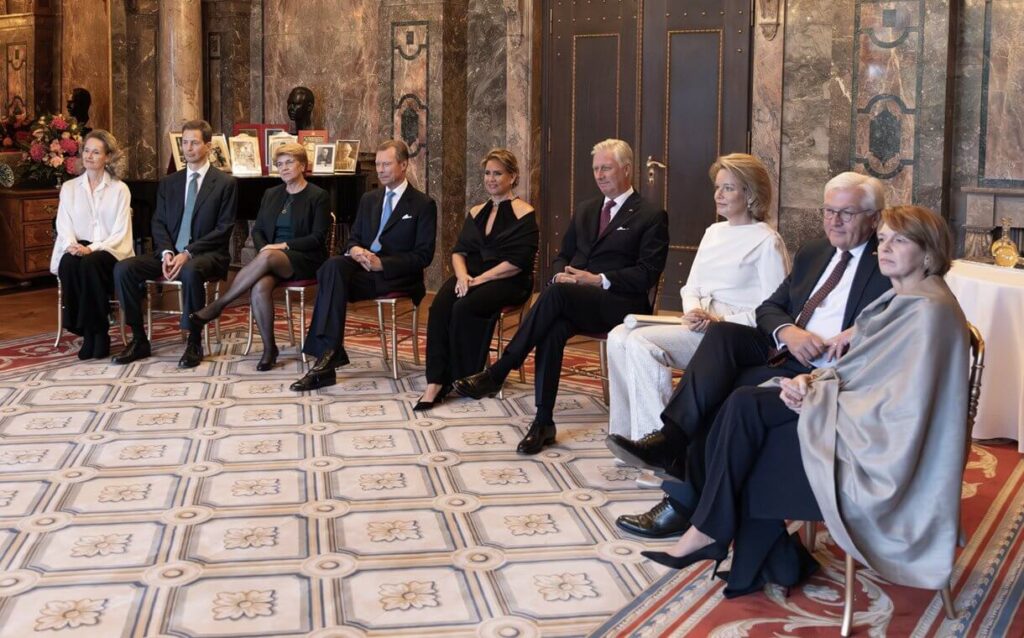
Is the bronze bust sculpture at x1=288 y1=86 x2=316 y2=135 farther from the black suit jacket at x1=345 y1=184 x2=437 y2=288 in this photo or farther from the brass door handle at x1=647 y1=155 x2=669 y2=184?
the black suit jacket at x1=345 y1=184 x2=437 y2=288

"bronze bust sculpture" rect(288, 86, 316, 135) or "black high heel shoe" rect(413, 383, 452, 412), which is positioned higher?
"bronze bust sculpture" rect(288, 86, 316, 135)

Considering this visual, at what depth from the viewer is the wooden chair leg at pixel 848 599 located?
3580mm

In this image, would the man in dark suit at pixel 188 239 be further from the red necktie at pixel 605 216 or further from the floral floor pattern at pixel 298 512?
the red necktie at pixel 605 216

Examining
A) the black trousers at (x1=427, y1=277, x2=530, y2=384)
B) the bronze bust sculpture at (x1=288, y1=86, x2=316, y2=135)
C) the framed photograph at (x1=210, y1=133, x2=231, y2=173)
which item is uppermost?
the bronze bust sculpture at (x1=288, y1=86, x2=316, y2=135)

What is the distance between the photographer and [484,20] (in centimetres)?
1015

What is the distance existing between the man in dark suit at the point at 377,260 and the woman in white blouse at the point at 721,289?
6.99ft

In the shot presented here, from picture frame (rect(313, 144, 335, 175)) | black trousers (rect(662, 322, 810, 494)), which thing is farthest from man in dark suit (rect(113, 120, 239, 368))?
black trousers (rect(662, 322, 810, 494))

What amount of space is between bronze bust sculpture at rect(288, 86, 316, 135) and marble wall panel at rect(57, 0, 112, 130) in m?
2.16

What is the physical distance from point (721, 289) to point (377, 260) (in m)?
2.43

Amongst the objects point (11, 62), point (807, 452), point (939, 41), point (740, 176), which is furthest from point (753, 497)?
point (11, 62)

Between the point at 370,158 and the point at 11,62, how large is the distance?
154 inches

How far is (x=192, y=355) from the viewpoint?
285 inches

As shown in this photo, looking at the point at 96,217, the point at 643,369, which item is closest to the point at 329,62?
the point at 96,217

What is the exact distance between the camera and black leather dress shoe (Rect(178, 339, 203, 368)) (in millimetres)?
7223
